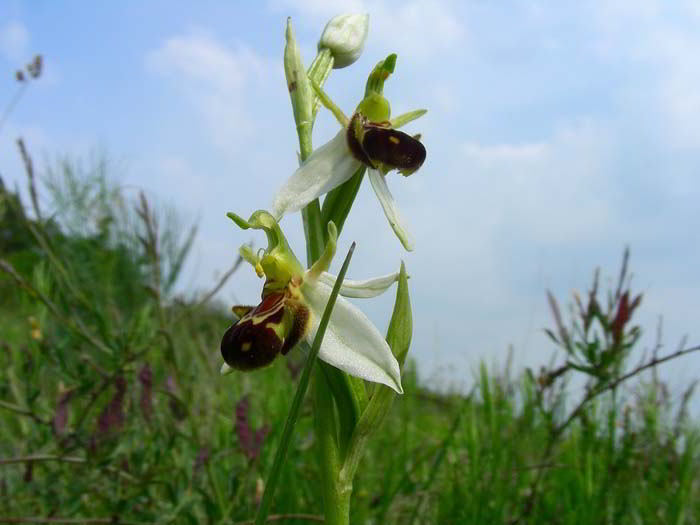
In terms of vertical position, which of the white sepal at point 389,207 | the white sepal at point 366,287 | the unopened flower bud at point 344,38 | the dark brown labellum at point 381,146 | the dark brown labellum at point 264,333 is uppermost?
the unopened flower bud at point 344,38

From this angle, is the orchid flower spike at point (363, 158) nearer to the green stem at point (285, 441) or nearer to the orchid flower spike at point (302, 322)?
the orchid flower spike at point (302, 322)

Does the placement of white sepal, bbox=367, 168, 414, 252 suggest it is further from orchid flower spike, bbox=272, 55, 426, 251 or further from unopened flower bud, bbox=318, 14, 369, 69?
unopened flower bud, bbox=318, 14, 369, 69

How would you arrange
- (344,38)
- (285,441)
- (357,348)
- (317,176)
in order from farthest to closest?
(344,38) → (317,176) → (357,348) → (285,441)

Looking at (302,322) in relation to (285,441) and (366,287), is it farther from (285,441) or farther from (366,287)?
(285,441)

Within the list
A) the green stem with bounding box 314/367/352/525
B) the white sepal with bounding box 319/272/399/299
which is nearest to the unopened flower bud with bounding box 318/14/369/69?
the white sepal with bounding box 319/272/399/299

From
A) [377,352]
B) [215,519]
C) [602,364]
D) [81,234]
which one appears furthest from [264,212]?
[81,234]

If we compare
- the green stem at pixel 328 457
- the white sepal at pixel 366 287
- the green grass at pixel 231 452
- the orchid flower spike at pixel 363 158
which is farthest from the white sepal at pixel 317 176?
the green grass at pixel 231 452

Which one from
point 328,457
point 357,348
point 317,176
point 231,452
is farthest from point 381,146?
point 231,452
